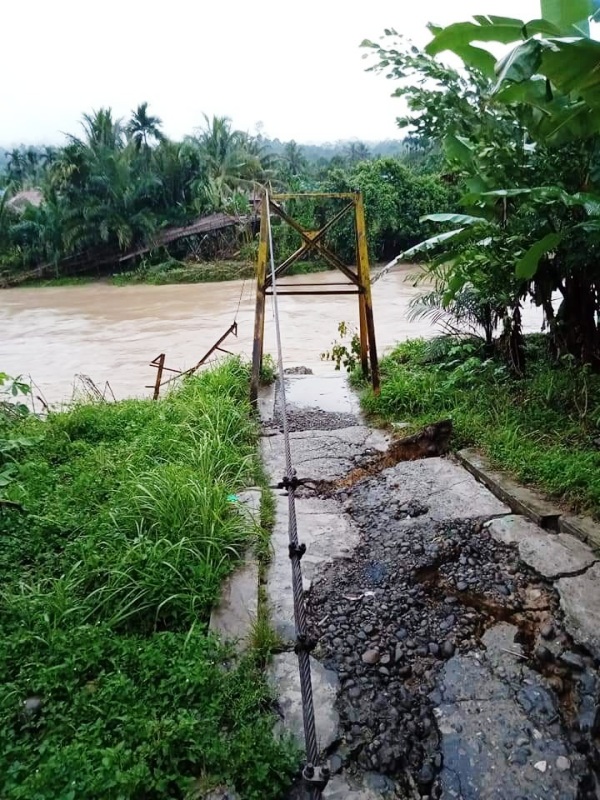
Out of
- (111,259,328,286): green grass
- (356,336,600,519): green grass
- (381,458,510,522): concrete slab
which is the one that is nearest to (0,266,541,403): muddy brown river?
(111,259,328,286): green grass

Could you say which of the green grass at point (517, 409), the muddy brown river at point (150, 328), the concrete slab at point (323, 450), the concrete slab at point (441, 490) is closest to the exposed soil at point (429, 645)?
the concrete slab at point (441, 490)

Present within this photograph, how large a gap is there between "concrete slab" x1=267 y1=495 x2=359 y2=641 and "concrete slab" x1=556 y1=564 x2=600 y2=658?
975 mm

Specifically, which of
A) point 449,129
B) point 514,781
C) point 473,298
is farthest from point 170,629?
point 473,298

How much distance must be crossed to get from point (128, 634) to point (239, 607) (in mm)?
448

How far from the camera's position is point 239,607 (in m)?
2.29

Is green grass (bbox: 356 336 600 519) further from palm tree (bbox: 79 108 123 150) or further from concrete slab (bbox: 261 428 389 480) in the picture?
palm tree (bbox: 79 108 123 150)

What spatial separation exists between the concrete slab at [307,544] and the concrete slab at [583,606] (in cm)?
97

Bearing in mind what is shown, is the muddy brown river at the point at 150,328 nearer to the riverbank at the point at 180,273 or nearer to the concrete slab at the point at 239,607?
the riverbank at the point at 180,273

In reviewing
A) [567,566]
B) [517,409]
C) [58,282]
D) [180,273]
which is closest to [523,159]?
[517,409]

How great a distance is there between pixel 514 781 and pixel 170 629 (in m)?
1.32

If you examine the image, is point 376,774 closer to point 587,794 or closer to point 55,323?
point 587,794

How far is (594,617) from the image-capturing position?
2.05 metres

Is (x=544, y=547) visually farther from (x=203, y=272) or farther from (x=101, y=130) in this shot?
(x=101, y=130)

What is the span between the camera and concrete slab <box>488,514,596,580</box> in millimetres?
2348
